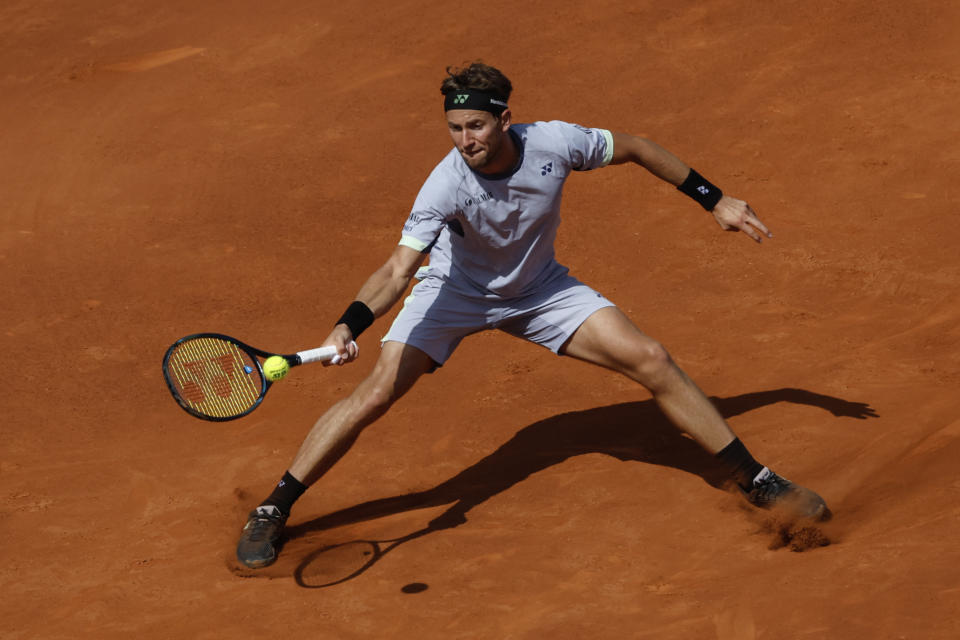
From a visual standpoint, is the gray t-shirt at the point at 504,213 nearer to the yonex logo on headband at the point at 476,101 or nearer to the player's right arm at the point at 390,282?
the player's right arm at the point at 390,282

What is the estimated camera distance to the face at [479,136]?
16.6 ft

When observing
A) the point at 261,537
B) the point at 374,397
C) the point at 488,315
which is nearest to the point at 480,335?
the point at 488,315

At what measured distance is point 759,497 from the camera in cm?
520

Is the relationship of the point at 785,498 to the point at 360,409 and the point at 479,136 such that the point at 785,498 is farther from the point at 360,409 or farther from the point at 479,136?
the point at 479,136

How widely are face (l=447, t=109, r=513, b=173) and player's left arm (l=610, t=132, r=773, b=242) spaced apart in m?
0.63

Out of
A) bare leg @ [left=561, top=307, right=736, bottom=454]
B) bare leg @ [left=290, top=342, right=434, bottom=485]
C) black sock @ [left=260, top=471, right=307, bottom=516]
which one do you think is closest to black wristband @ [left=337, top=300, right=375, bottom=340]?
bare leg @ [left=290, top=342, right=434, bottom=485]

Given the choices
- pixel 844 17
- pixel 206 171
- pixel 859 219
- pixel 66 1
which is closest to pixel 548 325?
pixel 859 219

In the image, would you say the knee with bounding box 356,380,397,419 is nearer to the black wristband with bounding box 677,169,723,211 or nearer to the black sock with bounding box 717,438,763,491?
the black sock with bounding box 717,438,763,491

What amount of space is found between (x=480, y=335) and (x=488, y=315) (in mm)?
2117

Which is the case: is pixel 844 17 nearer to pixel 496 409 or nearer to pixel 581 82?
pixel 581 82

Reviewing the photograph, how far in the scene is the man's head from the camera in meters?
5.05

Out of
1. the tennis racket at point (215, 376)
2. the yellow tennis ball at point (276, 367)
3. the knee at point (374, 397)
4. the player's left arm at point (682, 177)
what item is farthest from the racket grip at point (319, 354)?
the player's left arm at point (682, 177)

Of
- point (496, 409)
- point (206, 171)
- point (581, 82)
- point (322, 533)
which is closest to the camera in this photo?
point (322, 533)

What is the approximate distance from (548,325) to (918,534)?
1.82 metres
